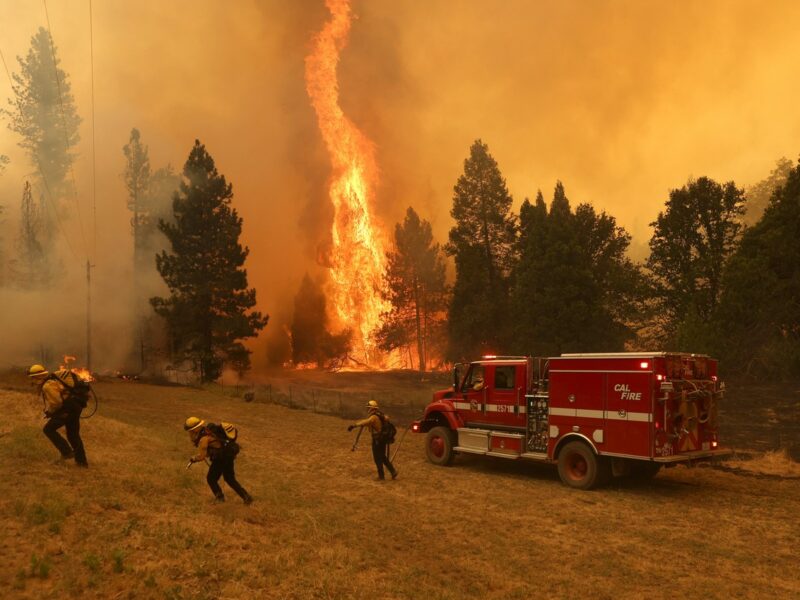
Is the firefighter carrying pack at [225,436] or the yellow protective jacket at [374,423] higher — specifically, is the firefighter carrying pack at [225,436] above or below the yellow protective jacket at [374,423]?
above

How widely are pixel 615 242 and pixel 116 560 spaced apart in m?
47.2

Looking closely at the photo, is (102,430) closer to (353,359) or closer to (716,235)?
(716,235)

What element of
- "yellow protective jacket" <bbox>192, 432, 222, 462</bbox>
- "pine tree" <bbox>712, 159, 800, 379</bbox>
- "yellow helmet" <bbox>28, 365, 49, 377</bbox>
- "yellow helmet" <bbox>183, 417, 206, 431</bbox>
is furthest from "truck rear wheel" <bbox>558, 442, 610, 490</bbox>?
"pine tree" <bbox>712, 159, 800, 379</bbox>

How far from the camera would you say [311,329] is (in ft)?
225

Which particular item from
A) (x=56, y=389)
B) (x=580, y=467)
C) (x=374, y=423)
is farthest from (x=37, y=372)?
(x=580, y=467)

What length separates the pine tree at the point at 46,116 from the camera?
5481cm

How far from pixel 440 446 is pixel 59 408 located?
36.2 feet

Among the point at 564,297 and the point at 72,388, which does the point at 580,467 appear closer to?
the point at 72,388

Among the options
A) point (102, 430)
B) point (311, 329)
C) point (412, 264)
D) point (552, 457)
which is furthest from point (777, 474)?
point (311, 329)

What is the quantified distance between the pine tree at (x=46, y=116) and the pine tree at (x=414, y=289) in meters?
33.4

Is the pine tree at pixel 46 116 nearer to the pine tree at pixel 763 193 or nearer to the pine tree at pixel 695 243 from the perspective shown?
the pine tree at pixel 695 243

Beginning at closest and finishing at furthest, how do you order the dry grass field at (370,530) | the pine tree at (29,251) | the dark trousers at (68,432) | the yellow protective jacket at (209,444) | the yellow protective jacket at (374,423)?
the dry grass field at (370,530), the yellow protective jacket at (209,444), the dark trousers at (68,432), the yellow protective jacket at (374,423), the pine tree at (29,251)

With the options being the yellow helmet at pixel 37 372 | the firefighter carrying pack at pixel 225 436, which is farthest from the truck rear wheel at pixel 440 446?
the yellow helmet at pixel 37 372

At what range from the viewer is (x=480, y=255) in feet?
176
